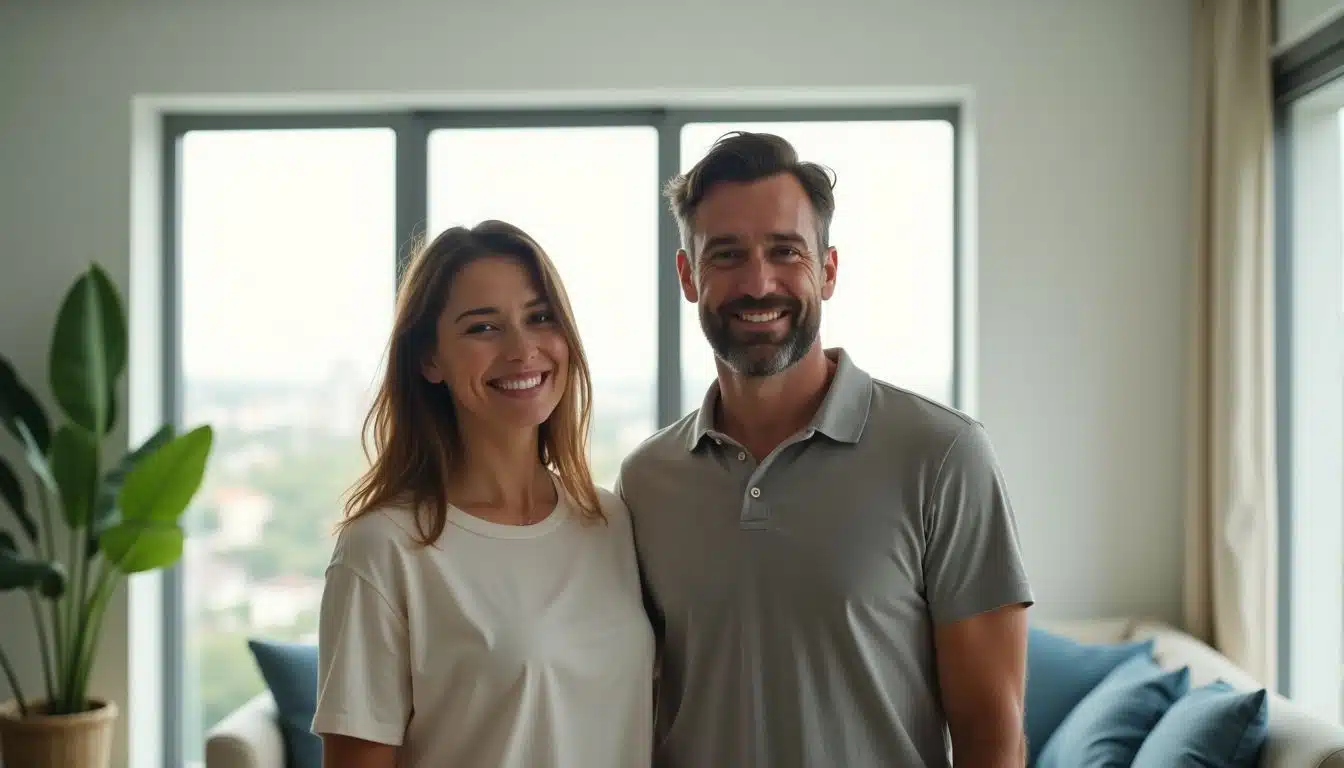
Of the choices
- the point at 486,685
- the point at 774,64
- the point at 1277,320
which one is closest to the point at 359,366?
the point at 774,64

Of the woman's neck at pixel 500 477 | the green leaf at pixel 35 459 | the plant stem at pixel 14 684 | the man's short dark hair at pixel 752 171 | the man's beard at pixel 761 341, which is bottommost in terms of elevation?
the plant stem at pixel 14 684

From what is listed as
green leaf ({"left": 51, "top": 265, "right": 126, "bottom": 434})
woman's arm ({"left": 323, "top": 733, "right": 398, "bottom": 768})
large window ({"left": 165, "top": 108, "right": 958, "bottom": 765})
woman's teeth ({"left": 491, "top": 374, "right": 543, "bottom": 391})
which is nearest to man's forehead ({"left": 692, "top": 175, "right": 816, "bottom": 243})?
woman's teeth ({"left": 491, "top": 374, "right": 543, "bottom": 391})

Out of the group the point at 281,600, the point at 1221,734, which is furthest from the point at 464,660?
the point at 281,600

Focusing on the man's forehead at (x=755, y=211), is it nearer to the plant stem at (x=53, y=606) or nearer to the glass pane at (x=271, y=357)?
the glass pane at (x=271, y=357)

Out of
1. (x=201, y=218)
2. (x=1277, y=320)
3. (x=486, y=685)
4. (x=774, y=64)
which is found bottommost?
(x=486, y=685)

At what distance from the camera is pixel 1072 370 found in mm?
3791

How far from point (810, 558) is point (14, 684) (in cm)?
311

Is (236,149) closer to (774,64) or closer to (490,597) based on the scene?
(774,64)

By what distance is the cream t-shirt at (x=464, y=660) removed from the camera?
1617 millimetres

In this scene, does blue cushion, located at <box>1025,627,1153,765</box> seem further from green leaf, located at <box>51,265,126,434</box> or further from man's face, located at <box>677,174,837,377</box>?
green leaf, located at <box>51,265,126,434</box>

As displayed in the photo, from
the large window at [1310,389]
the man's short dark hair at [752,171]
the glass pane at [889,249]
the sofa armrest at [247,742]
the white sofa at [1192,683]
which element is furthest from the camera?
the glass pane at [889,249]

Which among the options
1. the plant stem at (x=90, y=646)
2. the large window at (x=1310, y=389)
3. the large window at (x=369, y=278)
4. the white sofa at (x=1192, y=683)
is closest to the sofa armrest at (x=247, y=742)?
the white sofa at (x=1192, y=683)

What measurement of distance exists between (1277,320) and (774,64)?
172 cm

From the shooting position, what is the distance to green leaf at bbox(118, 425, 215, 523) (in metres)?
3.58
